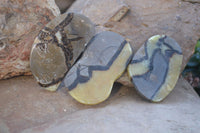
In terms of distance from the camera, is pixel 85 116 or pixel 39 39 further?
pixel 39 39

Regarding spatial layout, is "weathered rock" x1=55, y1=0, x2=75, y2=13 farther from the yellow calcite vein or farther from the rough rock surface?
the yellow calcite vein

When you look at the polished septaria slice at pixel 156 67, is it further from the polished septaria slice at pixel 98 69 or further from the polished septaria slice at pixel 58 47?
the polished septaria slice at pixel 58 47

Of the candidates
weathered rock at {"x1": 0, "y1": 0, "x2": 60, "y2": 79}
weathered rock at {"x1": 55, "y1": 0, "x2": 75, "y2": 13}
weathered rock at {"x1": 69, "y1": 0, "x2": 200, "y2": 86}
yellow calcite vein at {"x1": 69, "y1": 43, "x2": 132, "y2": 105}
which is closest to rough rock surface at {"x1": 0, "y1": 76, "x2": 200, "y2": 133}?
yellow calcite vein at {"x1": 69, "y1": 43, "x2": 132, "y2": 105}

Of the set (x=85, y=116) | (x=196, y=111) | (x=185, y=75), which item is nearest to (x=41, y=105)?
(x=85, y=116)

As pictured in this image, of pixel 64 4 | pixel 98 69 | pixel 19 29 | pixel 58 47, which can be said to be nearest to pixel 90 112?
pixel 98 69

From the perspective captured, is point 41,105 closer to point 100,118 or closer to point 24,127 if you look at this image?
point 24,127
